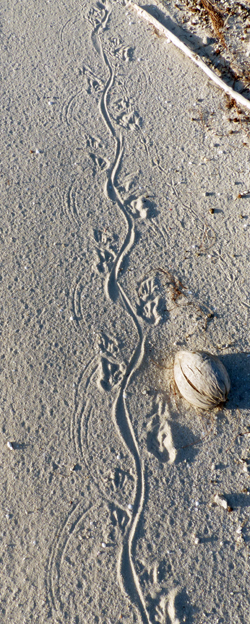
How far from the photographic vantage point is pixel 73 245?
12.5ft

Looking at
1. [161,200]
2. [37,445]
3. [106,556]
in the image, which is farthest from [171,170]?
[106,556]

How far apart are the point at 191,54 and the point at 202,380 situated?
149 inches

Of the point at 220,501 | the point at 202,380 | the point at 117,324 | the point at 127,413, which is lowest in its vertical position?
the point at 220,501

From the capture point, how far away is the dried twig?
4.32 meters

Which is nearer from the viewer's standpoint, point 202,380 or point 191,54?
point 202,380

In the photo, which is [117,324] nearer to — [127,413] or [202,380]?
[127,413]

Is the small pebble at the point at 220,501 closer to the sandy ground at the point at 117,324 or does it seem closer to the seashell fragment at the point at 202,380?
the sandy ground at the point at 117,324

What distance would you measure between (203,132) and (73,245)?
189 cm

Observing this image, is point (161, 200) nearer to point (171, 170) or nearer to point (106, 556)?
point (171, 170)

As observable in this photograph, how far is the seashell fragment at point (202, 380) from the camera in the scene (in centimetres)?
301

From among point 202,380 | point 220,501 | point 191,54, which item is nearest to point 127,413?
point 202,380

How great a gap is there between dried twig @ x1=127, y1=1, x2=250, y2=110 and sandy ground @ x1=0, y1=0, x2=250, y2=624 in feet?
0.27

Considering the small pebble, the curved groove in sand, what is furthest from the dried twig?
the small pebble

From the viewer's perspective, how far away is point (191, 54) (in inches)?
181
